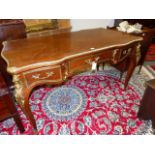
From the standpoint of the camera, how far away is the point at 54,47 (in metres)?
1.31

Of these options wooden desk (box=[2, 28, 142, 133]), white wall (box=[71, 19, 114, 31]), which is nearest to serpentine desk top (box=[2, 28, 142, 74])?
wooden desk (box=[2, 28, 142, 133])

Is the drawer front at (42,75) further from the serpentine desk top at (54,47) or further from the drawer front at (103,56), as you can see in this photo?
the drawer front at (103,56)

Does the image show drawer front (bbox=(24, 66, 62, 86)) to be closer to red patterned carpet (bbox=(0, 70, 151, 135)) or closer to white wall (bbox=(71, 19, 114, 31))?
red patterned carpet (bbox=(0, 70, 151, 135))

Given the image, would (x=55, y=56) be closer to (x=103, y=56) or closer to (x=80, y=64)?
(x=80, y=64)

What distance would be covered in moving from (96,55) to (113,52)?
22cm

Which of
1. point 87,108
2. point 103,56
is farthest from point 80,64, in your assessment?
point 87,108

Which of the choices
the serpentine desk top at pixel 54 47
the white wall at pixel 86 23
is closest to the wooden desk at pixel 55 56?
the serpentine desk top at pixel 54 47

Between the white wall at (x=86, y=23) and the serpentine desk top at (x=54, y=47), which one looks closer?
the serpentine desk top at (x=54, y=47)

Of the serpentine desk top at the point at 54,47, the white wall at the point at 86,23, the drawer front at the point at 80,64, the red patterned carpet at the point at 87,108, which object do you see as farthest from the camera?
the white wall at the point at 86,23

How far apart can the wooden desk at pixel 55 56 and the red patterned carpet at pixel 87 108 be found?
1.24ft

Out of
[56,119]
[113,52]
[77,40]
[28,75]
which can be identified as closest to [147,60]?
[113,52]

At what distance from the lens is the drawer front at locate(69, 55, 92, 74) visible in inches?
48.6

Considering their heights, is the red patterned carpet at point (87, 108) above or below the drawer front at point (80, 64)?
below

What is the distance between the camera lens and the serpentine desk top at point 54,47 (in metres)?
1.07
